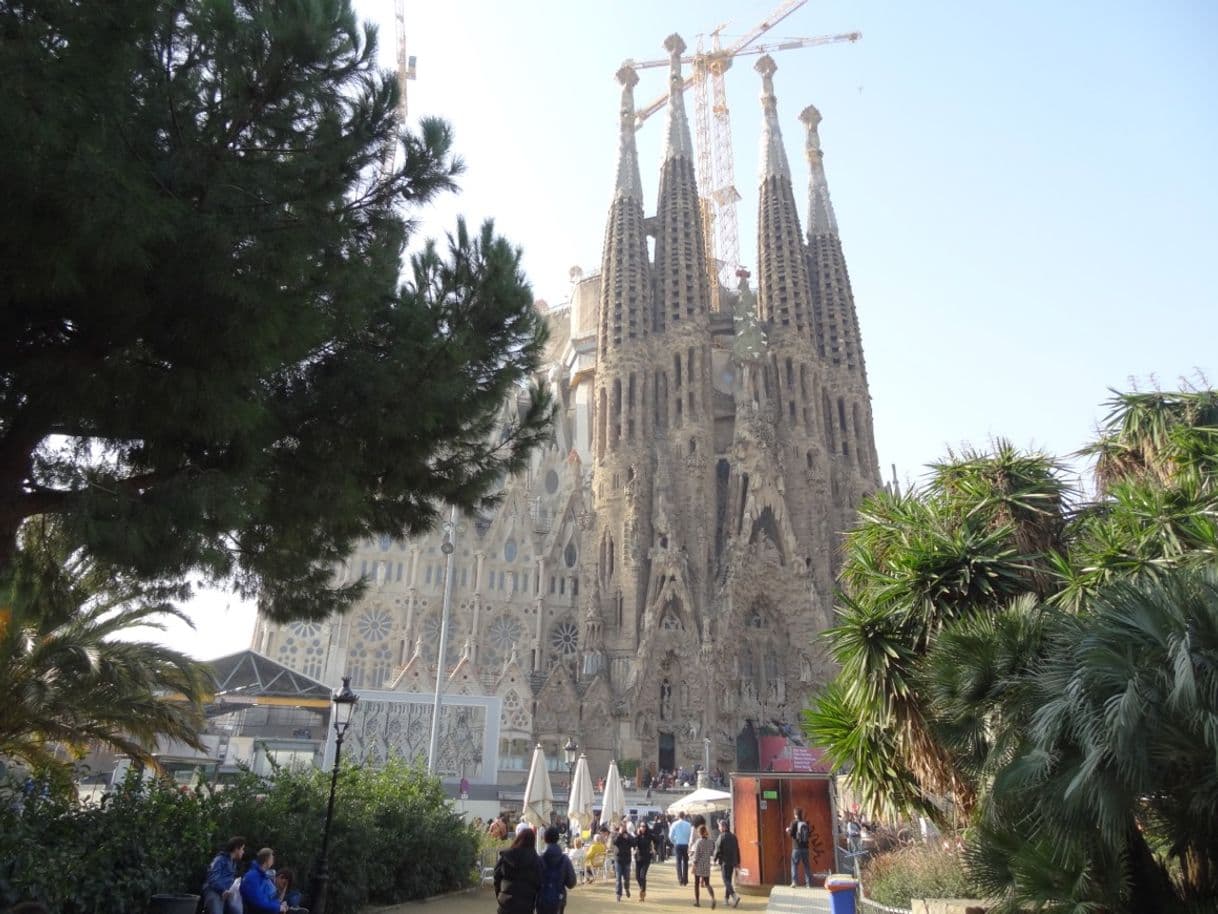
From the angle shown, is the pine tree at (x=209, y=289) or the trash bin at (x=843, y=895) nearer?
the pine tree at (x=209, y=289)

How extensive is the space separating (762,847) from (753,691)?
2504 centimetres

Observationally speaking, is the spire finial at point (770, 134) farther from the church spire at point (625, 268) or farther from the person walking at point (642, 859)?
the person walking at point (642, 859)

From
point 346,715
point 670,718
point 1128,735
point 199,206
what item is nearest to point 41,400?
point 199,206

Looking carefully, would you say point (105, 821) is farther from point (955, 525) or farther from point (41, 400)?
point (955, 525)

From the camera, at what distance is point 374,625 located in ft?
141

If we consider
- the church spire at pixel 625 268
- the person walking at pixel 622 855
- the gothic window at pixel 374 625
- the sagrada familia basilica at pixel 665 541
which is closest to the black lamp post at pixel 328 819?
the person walking at pixel 622 855

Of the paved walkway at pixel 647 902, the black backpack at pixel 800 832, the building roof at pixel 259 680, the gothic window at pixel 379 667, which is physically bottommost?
the paved walkway at pixel 647 902

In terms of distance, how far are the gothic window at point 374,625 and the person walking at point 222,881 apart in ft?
117

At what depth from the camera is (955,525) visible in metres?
11.1

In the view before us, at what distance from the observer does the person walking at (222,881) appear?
760cm

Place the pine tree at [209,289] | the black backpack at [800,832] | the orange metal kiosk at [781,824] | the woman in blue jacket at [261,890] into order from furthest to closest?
the orange metal kiosk at [781,824] → the black backpack at [800,832] → the woman in blue jacket at [261,890] → the pine tree at [209,289]

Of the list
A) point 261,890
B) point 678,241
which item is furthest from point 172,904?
point 678,241

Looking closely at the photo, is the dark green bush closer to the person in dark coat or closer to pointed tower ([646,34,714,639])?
the person in dark coat

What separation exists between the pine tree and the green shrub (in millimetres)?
7167
